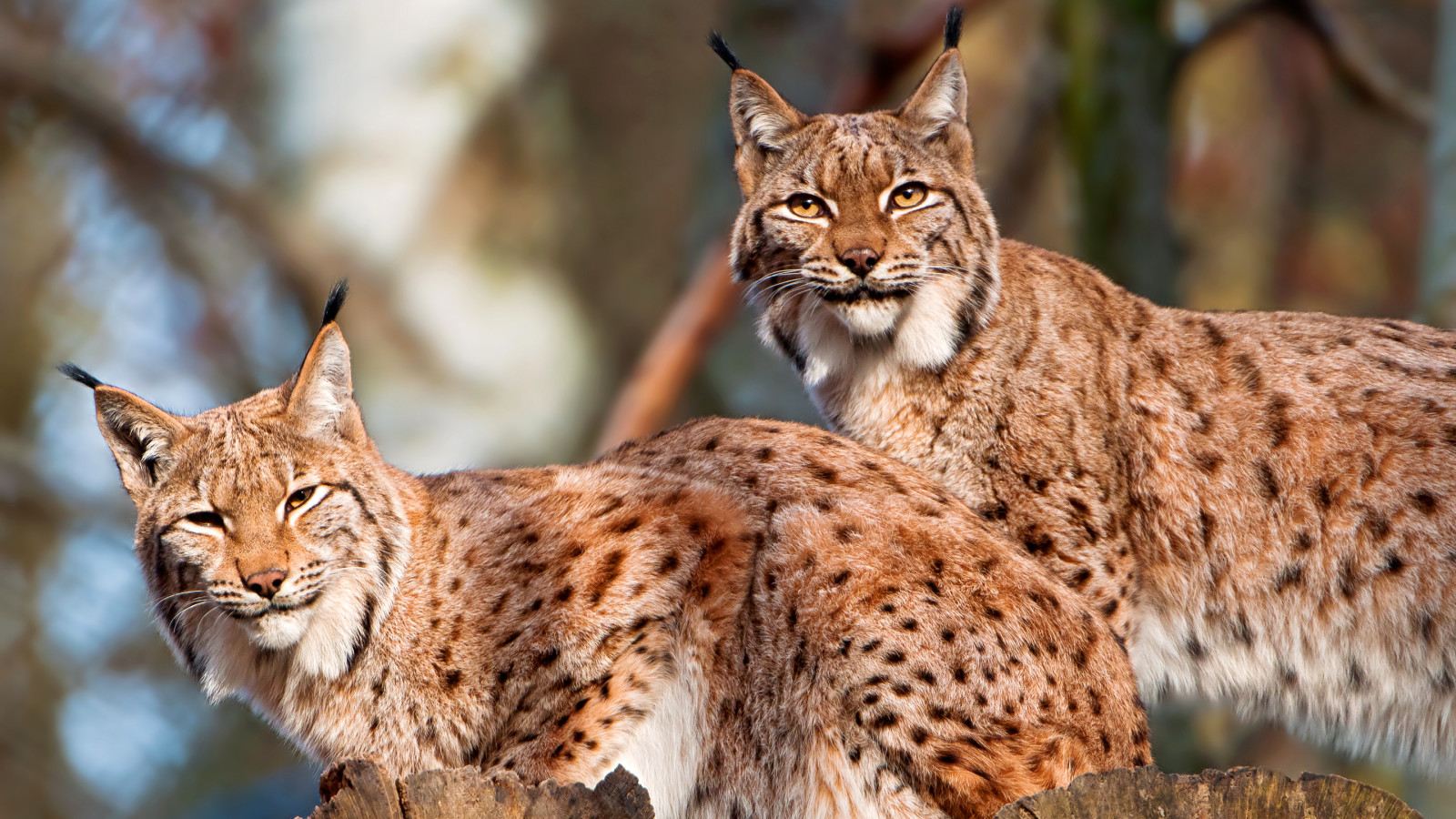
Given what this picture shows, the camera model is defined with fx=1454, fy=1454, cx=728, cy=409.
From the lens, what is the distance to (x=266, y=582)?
420 cm

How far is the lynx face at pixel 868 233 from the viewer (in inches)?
209

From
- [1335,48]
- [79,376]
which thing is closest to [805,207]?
[79,376]

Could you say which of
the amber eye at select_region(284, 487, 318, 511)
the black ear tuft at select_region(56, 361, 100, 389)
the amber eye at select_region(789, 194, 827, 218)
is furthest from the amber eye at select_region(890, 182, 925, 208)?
the black ear tuft at select_region(56, 361, 100, 389)

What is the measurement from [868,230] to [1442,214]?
5268 millimetres

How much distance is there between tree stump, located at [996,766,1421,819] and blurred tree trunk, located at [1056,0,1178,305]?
8.57 m

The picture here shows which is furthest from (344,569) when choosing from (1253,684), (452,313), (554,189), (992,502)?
(554,189)

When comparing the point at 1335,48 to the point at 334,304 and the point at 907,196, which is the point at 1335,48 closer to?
the point at 907,196

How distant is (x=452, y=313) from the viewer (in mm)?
16266

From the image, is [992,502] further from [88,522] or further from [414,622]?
[88,522]

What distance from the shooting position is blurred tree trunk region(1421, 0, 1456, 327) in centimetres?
872

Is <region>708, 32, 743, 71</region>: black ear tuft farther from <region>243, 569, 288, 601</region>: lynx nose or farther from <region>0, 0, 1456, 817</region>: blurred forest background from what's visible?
<region>0, 0, 1456, 817</region>: blurred forest background

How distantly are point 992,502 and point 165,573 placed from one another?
2.94 metres

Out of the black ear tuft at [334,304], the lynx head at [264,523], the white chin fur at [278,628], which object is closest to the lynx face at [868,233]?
the black ear tuft at [334,304]

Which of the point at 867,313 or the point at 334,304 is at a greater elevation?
the point at 334,304
